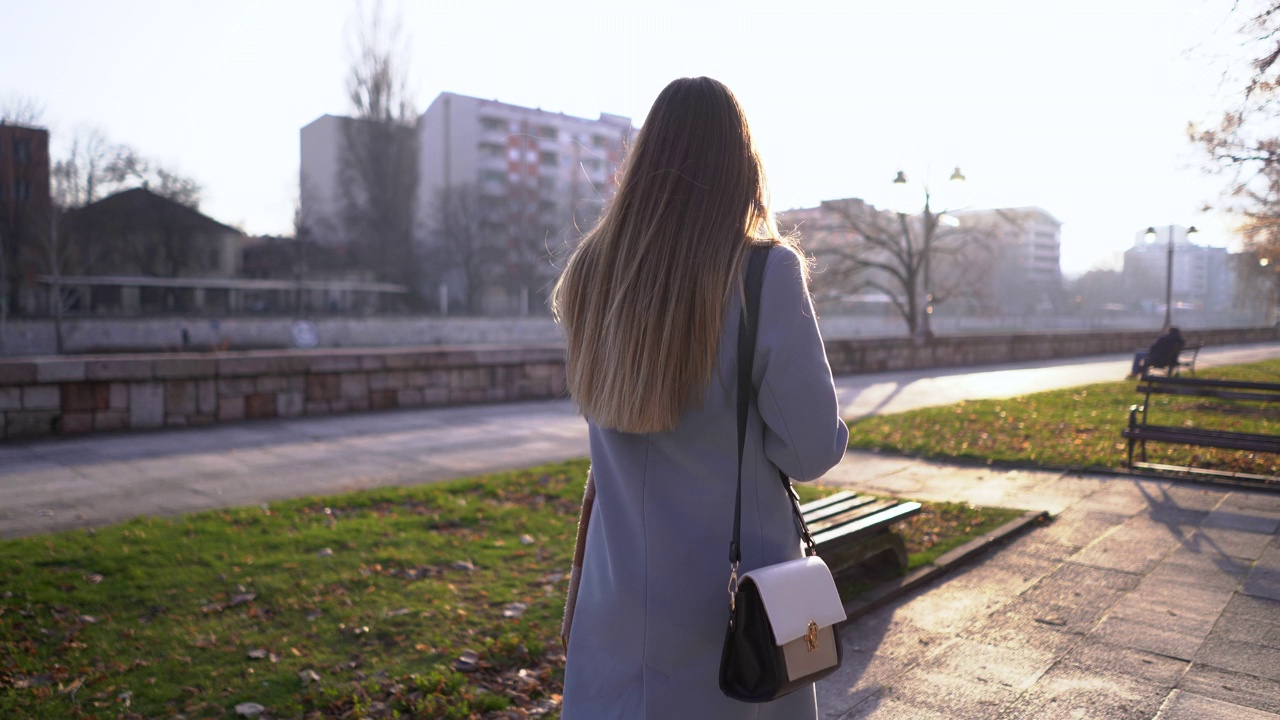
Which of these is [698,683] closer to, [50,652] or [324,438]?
[50,652]

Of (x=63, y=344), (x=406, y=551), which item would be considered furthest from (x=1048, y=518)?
(x=63, y=344)

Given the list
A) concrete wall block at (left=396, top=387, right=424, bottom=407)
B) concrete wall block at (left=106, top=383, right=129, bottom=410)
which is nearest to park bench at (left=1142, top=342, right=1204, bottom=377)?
concrete wall block at (left=396, top=387, right=424, bottom=407)

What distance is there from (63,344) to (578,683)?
43184mm

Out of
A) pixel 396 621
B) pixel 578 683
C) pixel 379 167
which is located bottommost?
pixel 396 621

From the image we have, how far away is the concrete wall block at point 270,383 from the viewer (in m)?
10.5

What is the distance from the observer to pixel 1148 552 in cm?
509

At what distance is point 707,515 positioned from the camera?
1.60 meters

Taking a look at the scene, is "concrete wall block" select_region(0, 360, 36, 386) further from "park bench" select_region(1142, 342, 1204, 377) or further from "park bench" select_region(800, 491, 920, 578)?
"park bench" select_region(1142, 342, 1204, 377)

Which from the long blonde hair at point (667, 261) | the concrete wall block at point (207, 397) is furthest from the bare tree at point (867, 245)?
the long blonde hair at point (667, 261)

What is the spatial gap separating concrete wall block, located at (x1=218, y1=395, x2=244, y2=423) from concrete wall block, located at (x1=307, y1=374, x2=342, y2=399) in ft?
2.81

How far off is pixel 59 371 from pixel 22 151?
43.7 m

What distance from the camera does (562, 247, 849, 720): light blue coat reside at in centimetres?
153

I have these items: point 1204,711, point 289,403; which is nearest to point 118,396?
point 289,403

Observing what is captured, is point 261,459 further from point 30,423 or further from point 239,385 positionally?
point 30,423
